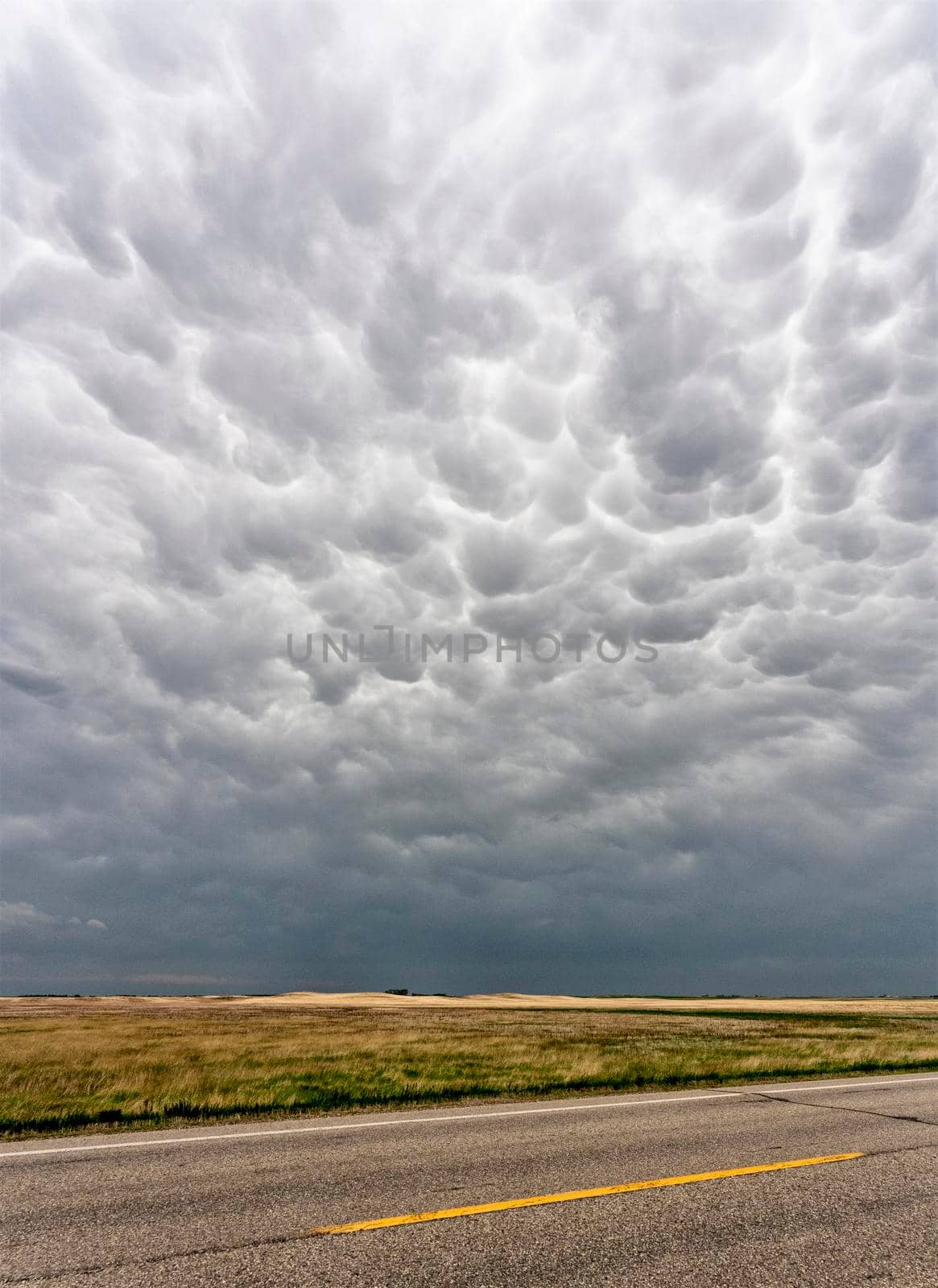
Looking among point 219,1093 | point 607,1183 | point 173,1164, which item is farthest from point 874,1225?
point 219,1093

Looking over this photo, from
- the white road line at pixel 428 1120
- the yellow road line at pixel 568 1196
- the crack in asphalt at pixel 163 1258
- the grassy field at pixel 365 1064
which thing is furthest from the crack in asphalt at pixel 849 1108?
the crack in asphalt at pixel 163 1258

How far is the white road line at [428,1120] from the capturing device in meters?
10.8

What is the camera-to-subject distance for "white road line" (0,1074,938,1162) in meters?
10.8

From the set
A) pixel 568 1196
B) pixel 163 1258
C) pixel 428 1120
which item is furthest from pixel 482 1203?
pixel 428 1120

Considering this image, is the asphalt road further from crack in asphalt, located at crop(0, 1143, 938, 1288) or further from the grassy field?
the grassy field

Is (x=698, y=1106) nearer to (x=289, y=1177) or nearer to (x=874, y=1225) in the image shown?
(x=874, y=1225)

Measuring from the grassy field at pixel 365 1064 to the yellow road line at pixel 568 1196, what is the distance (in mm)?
7767

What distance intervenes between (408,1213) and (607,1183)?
2373mm

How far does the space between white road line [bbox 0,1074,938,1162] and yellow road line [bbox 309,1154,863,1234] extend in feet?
15.6

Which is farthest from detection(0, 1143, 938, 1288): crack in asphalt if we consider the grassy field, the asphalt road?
the grassy field

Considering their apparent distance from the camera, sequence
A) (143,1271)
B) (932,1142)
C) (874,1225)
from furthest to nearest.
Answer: (932,1142), (874,1225), (143,1271)

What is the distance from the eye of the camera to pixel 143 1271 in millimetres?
6145

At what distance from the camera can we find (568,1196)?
8000 mm

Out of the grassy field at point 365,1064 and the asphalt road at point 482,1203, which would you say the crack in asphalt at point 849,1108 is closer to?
the asphalt road at point 482,1203
